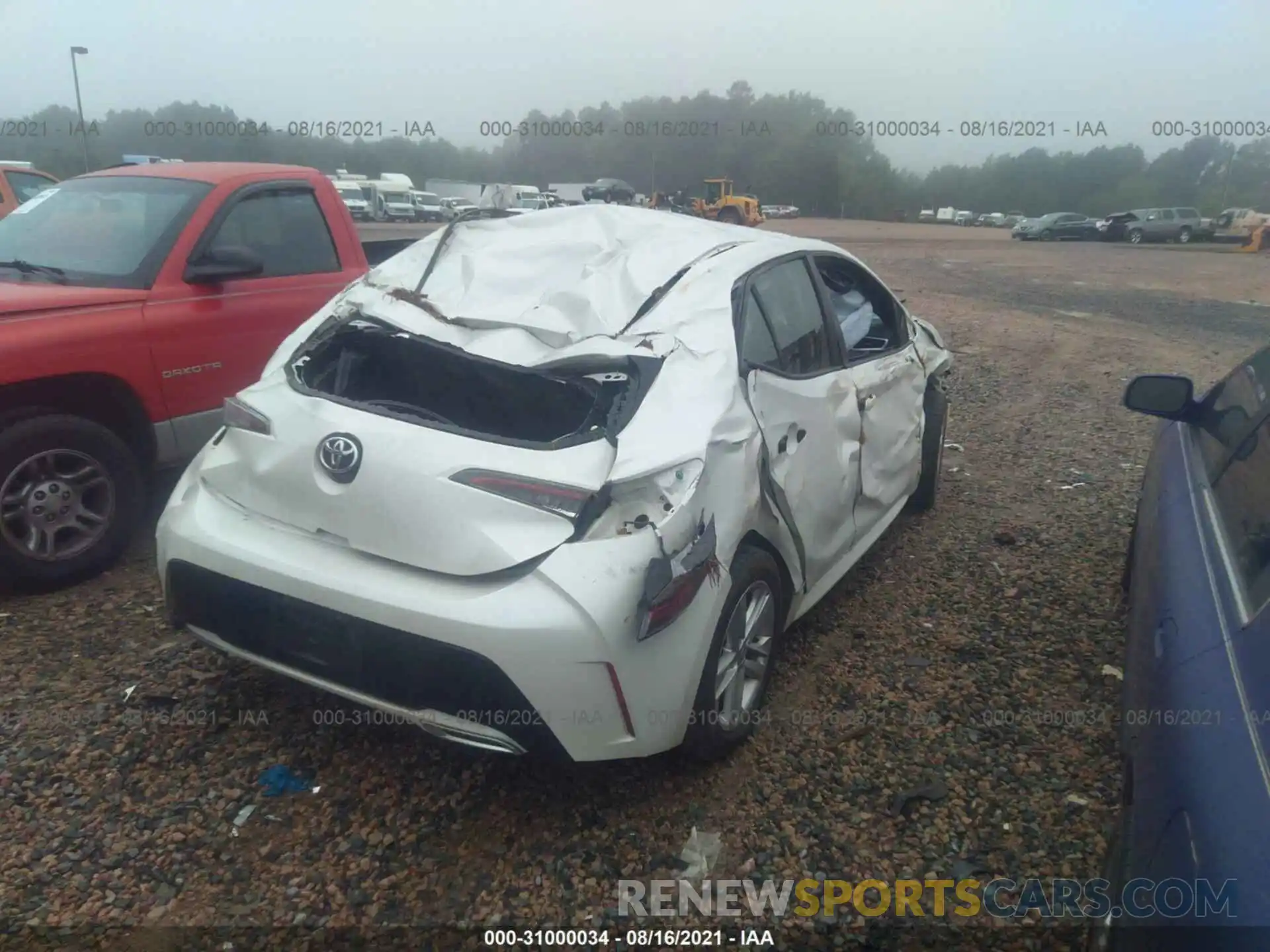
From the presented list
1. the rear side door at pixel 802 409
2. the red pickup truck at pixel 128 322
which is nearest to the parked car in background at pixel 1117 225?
the rear side door at pixel 802 409

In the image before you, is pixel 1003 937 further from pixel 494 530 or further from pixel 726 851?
pixel 494 530

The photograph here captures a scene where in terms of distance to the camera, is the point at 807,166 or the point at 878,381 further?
the point at 807,166

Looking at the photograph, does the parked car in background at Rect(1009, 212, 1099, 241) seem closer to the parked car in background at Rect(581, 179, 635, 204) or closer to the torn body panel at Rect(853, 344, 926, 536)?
the parked car in background at Rect(581, 179, 635, 204)

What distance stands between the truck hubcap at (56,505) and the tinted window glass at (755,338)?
2.86 meters

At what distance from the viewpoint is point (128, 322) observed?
400 centimetres

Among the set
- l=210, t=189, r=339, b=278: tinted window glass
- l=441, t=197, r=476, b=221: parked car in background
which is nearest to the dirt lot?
l=210, t=189, r=339, b=278: tinted window glass

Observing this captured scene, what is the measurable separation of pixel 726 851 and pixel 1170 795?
4.39 feet

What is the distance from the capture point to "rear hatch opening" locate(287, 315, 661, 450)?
2.89 meters

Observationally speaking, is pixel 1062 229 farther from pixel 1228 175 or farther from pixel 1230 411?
pixel 1230 411

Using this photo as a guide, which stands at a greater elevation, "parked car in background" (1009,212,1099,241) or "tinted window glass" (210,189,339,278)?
"tinted window glass" (210,189,339,278)

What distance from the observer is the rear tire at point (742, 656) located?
272 centimetres

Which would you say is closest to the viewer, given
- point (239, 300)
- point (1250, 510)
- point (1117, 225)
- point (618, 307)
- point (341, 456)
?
point (1250, 510)

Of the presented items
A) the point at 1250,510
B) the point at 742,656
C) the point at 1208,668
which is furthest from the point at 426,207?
the point at 1208,668

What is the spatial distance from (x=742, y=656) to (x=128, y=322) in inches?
119
